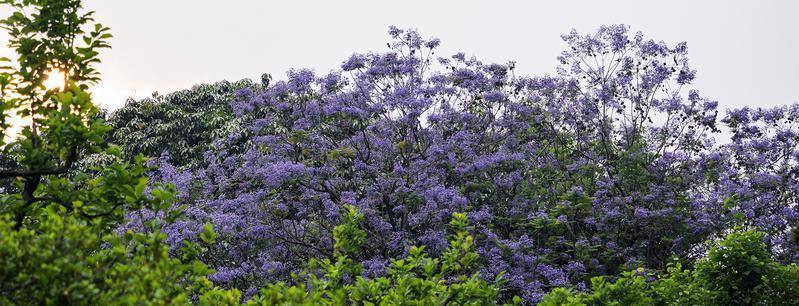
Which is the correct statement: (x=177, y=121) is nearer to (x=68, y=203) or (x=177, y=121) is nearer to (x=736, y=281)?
(x=736, y=281)

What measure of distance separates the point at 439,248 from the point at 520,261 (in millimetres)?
1420

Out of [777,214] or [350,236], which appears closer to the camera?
[350,236]

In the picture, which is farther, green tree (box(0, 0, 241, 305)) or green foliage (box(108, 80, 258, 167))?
green foliage (box(108, 80, 258, 167))

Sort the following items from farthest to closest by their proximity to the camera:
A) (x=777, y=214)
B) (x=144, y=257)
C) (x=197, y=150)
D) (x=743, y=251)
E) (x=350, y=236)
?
(x=197, y=150) < (x=777, y=214) < (x=743, y=251) < (x=350, y=236) < (x=144, y=257)

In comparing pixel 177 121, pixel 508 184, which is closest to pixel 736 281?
pixel 508 184

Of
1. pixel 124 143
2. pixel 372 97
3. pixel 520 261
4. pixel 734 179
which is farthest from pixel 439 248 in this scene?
pixel 124 143

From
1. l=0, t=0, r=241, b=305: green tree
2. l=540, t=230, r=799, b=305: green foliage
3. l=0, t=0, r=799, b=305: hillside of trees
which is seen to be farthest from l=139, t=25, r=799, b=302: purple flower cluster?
l=0, t=0, r=241, b=305: green tree

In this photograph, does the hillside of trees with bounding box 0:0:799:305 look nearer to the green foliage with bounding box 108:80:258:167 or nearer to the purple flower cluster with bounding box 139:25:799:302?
the purple flower cluster with bounding box 139:25:799:302

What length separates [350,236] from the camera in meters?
7.82

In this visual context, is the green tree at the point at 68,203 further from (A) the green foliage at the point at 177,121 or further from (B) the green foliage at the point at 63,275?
(A) the green foliage at the point at 177,121

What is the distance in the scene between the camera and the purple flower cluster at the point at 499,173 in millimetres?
13859

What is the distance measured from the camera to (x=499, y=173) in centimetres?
1596

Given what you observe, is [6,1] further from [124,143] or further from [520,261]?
[124,143]

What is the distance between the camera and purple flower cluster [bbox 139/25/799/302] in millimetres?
13859
